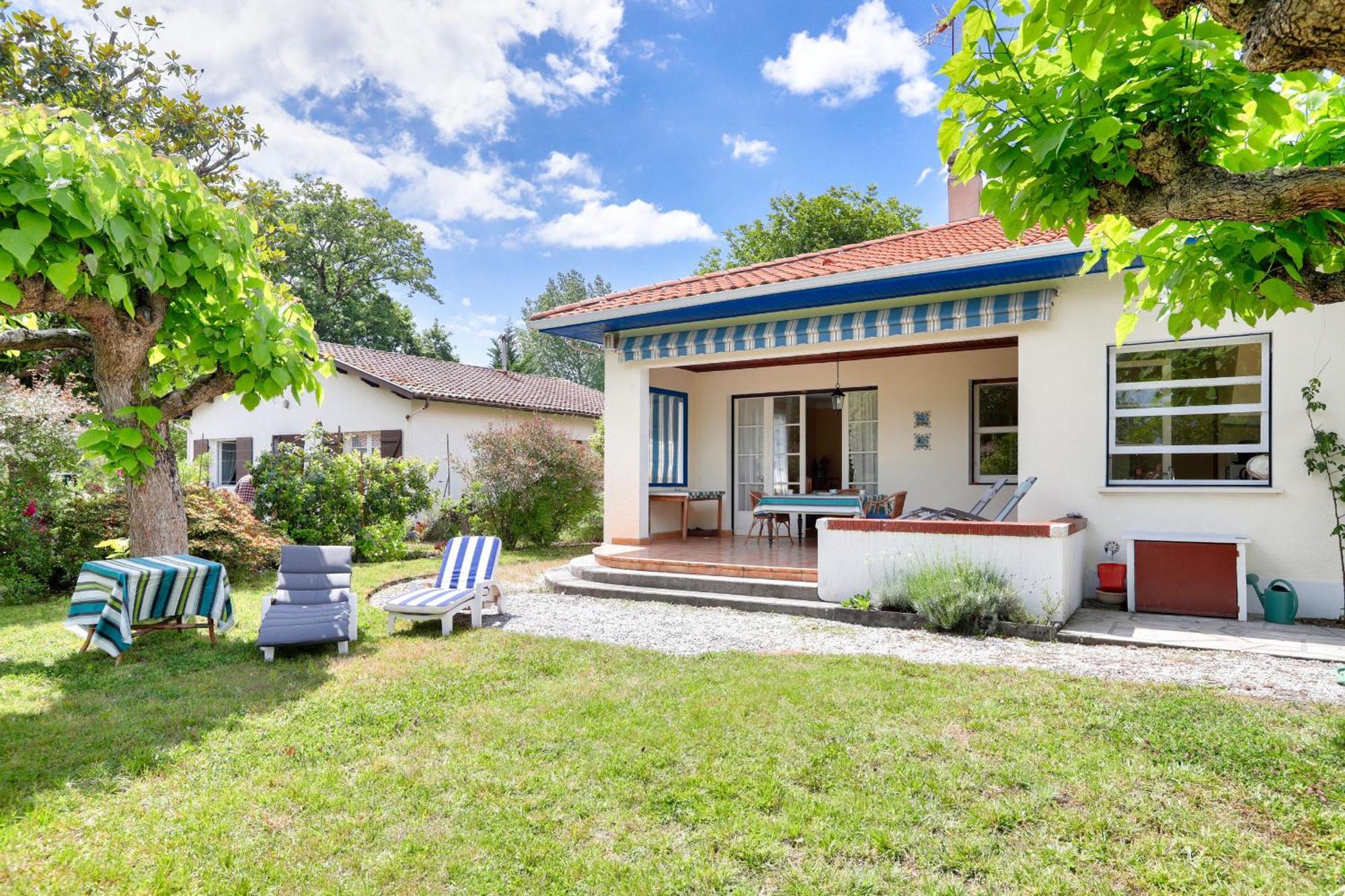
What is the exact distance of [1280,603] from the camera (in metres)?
7.34

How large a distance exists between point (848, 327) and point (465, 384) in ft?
51.8

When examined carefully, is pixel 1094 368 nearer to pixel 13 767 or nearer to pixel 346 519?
pixel 13 767

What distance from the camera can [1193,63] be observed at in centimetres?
278

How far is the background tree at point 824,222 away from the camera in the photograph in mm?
31113

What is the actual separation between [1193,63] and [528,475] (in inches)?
522

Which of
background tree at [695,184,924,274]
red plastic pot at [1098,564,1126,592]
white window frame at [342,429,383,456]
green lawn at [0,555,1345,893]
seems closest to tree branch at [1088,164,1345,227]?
green lawn at [0,555,1345,893]

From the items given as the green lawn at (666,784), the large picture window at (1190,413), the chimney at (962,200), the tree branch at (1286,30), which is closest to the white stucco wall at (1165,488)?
the large picture window at (1190,413)

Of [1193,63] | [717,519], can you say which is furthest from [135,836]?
[717,519]

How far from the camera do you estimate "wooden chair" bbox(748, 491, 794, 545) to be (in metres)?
12.7

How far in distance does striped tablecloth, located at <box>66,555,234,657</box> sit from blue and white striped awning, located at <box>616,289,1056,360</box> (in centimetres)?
685

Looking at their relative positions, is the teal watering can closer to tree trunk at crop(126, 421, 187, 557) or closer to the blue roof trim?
the blue roof trim

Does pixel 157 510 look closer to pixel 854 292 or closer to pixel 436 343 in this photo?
pixel 854 292

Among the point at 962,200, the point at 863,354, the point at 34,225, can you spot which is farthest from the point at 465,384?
the point at 34,225

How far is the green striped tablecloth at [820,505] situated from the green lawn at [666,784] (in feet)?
13.5
